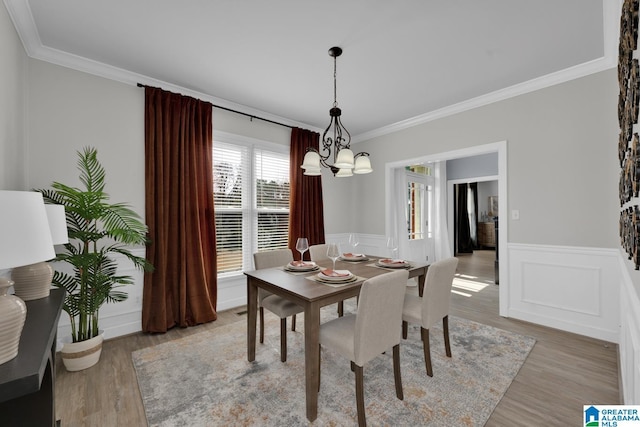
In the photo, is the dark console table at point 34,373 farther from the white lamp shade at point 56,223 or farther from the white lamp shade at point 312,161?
the white lamp shade at point 312,161

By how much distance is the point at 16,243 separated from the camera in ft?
2.77

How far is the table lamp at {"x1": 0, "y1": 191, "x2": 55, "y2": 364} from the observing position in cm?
83

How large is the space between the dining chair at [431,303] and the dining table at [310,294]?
0.27m

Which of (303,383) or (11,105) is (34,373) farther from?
(11,105)

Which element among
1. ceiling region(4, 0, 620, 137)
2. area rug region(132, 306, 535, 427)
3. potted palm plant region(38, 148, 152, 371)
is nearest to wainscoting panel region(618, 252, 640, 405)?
area rug region(132, 306, 535, 427)

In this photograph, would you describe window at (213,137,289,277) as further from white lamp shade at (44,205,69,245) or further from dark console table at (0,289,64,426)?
dark console table at (0,289,64,426)

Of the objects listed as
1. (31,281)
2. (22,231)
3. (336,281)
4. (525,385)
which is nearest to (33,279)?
(31,281)

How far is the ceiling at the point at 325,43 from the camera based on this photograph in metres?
1.96

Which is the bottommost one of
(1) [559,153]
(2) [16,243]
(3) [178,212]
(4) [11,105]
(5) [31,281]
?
(5) [31,281]

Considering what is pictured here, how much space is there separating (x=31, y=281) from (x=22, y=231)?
1006mm

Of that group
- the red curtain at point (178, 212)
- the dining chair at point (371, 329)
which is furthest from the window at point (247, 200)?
the dining chair at point (371, 329)

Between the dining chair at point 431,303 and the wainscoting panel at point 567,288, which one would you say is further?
the wainscoting panel at point 567,288

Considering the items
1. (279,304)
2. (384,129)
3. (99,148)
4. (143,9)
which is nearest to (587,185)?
(384,129)

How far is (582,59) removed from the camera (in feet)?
8.52
